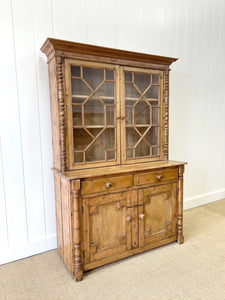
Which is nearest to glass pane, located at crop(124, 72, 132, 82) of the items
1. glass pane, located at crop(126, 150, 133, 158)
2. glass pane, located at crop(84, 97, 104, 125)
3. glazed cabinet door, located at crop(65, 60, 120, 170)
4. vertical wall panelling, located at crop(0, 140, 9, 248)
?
glazed cabinet door, located at crop(65, 60, 120, 170)

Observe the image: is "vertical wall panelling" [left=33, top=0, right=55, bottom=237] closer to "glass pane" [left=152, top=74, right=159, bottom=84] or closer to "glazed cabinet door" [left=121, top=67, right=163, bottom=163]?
"glazed cabinet door" [left=121, top=67, right=163, bottom=163]

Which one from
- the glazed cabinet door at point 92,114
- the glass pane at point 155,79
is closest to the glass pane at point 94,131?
the glazed cabinet door at point 92,114

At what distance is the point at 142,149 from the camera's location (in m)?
2.19

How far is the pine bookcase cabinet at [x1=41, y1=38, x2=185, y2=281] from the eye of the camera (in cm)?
174

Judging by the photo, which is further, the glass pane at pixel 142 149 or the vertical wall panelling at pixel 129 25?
the vertical wall panelling at pixel 129 25

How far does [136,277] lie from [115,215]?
51cm

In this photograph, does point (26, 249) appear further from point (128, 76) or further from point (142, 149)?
point (128, 76)

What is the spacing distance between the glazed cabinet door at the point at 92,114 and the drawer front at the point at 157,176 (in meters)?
0.29

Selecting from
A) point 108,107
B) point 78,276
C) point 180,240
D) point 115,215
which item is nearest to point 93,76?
point 108,107

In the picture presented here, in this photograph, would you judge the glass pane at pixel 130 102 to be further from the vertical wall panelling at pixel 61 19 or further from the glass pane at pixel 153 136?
the vertical wall panelling at pixel 61 19

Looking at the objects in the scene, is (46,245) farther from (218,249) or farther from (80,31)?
(80,31)

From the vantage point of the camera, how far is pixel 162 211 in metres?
2.12

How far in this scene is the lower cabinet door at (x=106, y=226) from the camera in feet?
5.78

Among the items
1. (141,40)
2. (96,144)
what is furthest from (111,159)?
(141,40)
